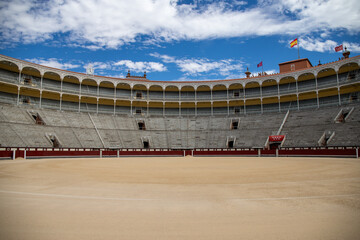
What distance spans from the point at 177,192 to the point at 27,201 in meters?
3.64

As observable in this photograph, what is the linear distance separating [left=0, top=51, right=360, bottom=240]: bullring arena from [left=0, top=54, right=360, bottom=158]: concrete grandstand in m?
0.21

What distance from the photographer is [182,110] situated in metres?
49.8

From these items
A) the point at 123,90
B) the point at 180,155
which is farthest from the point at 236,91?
the point at 123,90

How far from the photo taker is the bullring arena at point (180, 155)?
404 cm

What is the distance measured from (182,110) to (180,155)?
51.3 feet

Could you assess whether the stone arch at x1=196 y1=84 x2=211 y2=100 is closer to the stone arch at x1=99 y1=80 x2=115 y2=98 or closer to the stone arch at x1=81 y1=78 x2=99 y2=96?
the stone arch at x1=99 y1=80 x2=115 y2=98

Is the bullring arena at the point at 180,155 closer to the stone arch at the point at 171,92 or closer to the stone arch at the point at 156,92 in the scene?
the stone arch at the point at 156,92

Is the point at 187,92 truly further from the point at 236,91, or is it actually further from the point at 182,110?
the point at 236,91

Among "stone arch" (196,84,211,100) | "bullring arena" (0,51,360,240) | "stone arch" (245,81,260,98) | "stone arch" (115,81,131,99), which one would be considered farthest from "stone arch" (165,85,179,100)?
"stone arch" (245,81,260,98)

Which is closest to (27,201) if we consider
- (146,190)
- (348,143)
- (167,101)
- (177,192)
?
(146,190)

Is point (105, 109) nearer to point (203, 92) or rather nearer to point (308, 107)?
point (203, 92)

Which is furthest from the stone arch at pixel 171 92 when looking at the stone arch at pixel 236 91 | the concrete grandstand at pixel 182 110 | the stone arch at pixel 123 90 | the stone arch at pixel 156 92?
the stone arch at pixel 236 91

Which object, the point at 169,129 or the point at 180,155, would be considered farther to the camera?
the point at 169,129

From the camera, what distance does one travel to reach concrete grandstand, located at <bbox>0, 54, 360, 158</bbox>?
32.0 metres
